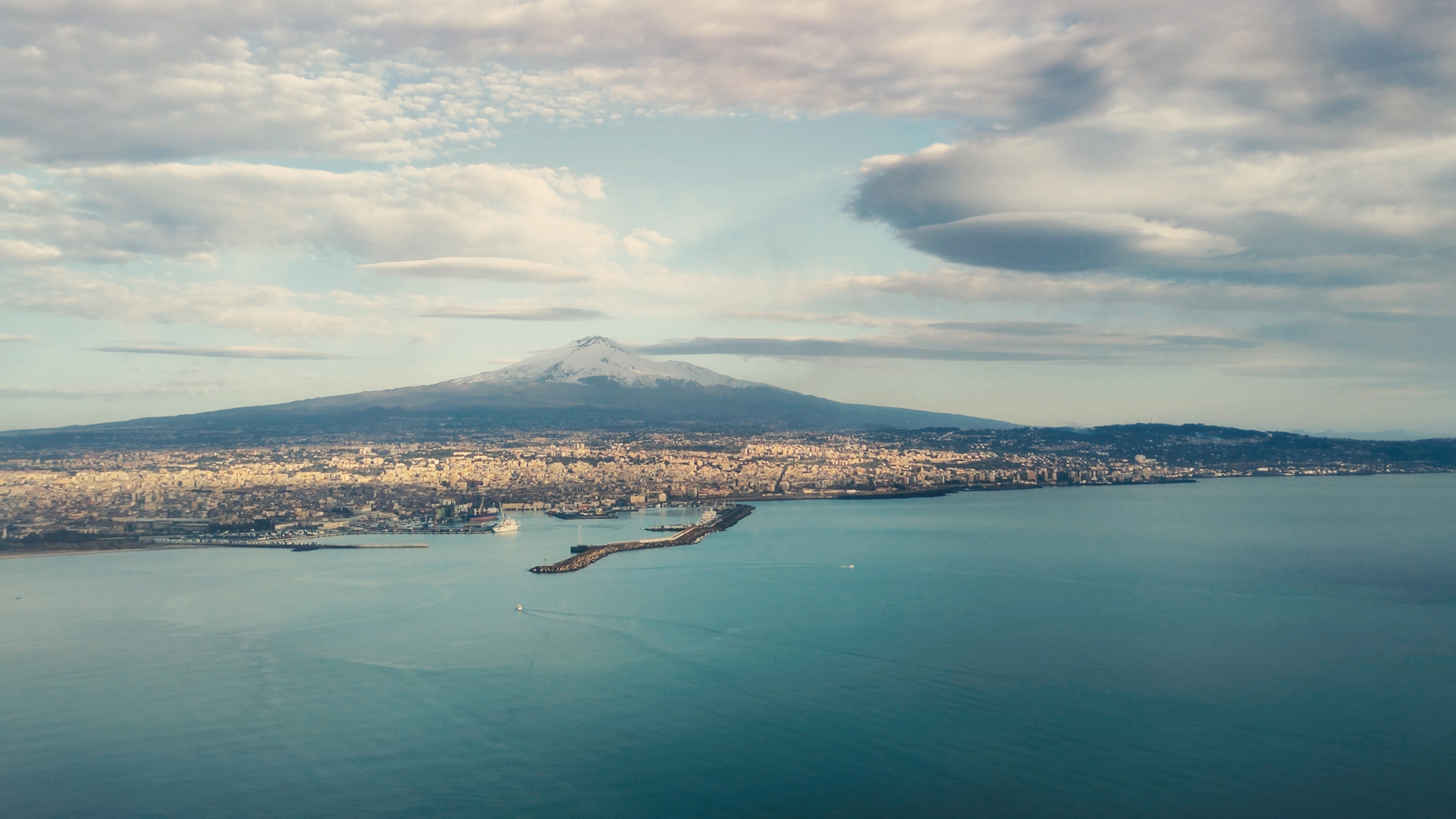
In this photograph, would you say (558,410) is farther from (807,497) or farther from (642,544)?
(642,544)

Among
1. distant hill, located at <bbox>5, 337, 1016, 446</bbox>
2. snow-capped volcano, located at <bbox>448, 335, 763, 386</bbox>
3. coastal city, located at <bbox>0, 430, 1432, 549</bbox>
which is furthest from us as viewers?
snow-capped volcano, located at <bbox>448, 335, 763, 386</bbox>

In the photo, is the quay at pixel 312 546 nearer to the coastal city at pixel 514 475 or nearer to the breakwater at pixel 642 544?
the coastal city at pixel 514 475

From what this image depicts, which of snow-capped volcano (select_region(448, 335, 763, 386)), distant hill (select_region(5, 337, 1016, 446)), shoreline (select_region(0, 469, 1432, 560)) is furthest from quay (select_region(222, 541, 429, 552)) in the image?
snow-capped volcano (select_region(448, 335, 763, 386))

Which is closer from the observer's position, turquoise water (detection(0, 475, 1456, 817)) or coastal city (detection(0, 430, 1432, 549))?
turquoise water (detection(0, 475, 1456, 817))

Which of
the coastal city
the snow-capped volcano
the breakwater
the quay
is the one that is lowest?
the quay

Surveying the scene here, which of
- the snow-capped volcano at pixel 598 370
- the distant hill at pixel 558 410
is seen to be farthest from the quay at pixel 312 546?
the snow-capped volcano at pixel 598 370

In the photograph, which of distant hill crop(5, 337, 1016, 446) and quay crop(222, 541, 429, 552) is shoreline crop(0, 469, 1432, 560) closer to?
quay crop(222, 541, 429, 552)

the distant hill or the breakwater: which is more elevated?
the distant hill
